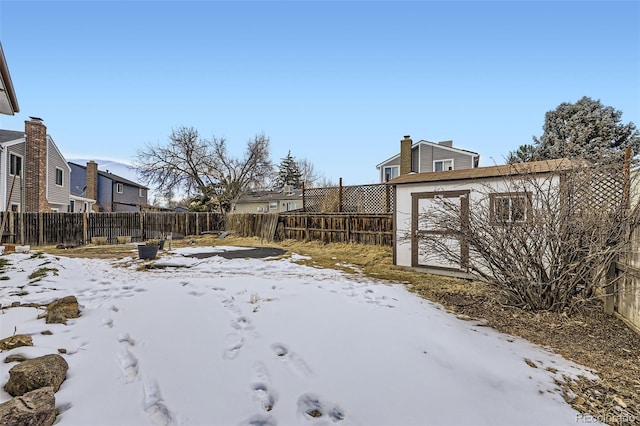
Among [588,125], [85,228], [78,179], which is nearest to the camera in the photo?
[85,228]

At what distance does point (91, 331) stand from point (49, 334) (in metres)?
0.30

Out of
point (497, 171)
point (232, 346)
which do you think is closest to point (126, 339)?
point (232, 346)

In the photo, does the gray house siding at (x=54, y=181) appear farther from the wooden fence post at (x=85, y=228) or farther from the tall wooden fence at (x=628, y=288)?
the tall wooden fence at (x=628, y=288)

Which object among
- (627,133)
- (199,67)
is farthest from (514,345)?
(627,133)

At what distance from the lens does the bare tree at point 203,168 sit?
24844 millimetres

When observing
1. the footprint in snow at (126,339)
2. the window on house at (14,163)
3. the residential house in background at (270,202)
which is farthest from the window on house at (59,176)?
the footprint in snow at (126,339)

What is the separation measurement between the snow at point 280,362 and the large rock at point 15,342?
0.08 metres

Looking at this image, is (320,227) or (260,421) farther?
(320,227)

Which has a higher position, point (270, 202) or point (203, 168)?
point (203, 168)

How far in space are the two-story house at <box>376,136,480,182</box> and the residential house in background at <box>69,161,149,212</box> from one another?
23.4 metres

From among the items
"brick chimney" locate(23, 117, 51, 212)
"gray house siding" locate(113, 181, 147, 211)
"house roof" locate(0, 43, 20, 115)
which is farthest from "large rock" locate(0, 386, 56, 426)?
"gray house siding" locate(113, 181, 147, 211)

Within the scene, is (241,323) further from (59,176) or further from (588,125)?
(59,176)

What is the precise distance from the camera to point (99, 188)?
25891mm

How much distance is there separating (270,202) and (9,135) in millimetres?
18533
